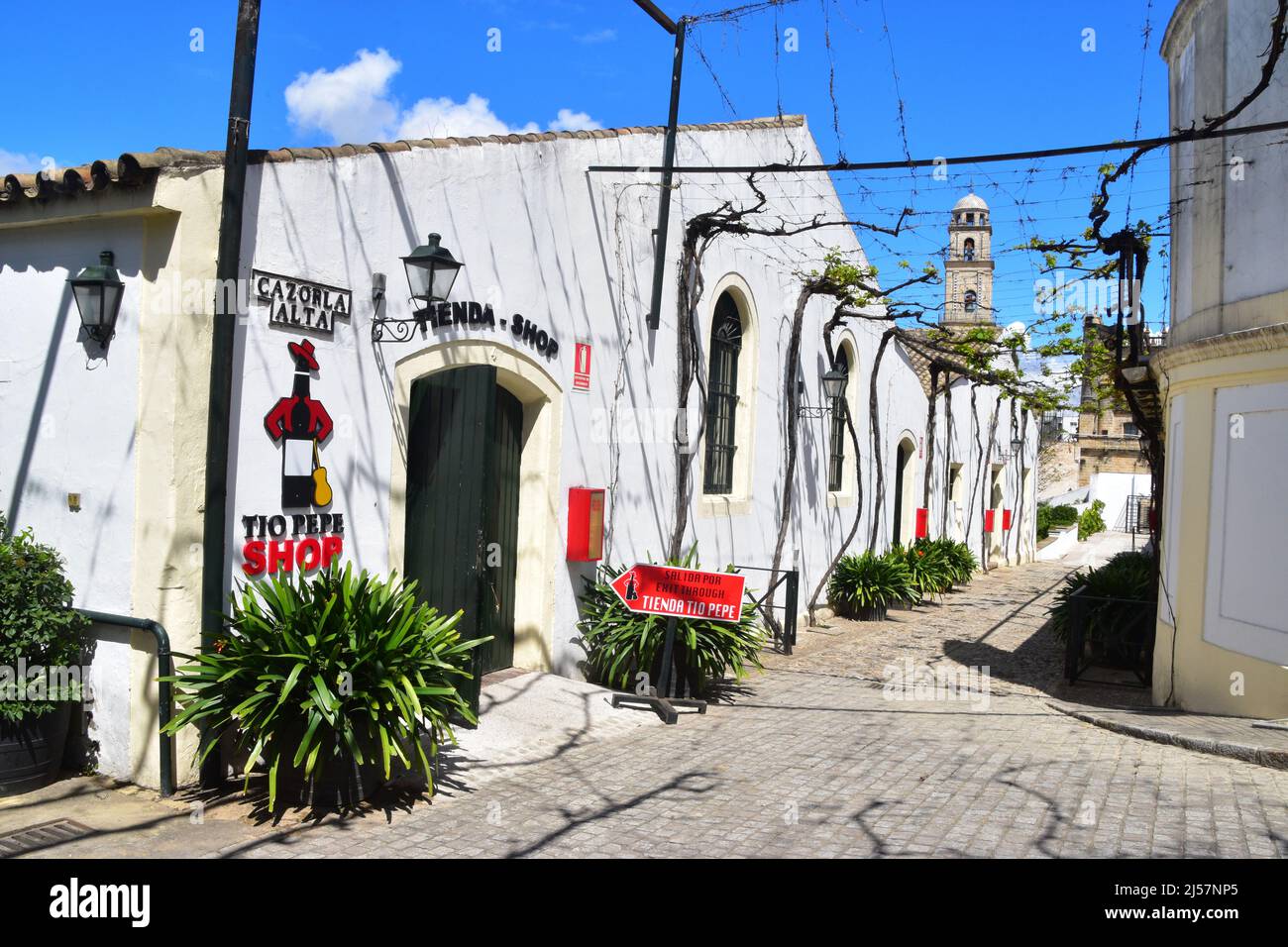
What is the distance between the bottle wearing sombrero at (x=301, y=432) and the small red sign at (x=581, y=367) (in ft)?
10.0

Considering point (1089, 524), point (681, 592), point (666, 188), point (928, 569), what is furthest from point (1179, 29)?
point (1089, 524)

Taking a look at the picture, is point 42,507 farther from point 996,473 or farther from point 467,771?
point 996,473

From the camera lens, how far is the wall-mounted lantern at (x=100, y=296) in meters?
5.66

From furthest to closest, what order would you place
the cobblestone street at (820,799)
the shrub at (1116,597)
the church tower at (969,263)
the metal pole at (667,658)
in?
the church tower at (969,263) < the shrub at (1116,597) < the metal pole at (667,658) < the cobblestone street at (820,799)

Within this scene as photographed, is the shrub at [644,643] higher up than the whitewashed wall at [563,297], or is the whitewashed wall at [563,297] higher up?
the whitewashed wall at [563,297]

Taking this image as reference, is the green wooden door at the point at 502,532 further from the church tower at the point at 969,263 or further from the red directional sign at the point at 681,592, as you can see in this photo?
the church tower at the point at 969,263

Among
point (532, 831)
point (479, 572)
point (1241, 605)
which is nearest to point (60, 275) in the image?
point (479, 572)

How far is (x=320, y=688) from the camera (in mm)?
5191

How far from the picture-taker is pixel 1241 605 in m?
8.44

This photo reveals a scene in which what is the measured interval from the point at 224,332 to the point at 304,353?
68 cm

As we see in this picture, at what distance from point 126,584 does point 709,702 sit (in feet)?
16.9

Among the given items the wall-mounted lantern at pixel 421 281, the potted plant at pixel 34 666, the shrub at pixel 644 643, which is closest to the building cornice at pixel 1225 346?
the shrub at pixel 644 643

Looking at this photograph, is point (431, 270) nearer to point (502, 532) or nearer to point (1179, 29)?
point (502, 532)

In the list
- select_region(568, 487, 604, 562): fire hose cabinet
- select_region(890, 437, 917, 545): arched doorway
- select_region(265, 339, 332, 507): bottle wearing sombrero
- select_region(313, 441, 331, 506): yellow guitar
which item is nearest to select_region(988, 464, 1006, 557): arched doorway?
select_region(890, 437, 917, 545): arched doorway
